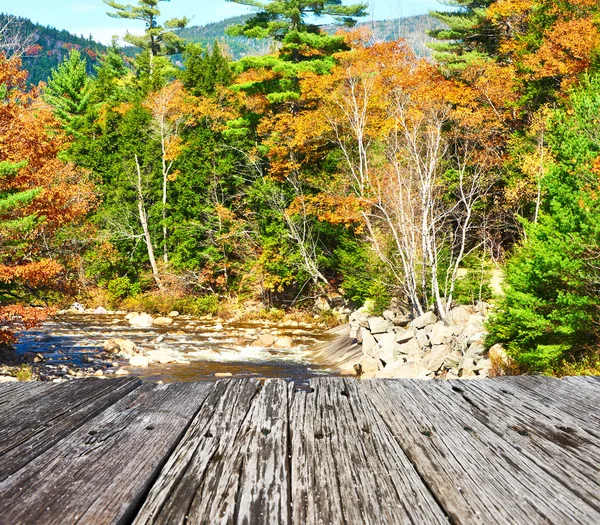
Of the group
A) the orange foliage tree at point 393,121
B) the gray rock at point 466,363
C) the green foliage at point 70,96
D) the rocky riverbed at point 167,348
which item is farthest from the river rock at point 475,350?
the green foliage at point 70,96

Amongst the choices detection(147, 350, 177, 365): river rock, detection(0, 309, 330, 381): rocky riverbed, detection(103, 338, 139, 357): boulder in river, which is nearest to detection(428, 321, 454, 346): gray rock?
detection(0, 309, 330, 381): rocky riverbed

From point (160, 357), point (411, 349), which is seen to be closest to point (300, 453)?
point (411, 349)

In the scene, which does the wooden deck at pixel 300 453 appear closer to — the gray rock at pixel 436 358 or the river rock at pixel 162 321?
the gray rock at pixel 436 358

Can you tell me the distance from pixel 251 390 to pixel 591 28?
23577mm

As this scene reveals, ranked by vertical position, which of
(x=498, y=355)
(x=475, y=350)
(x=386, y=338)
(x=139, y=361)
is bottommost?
(x=139, y=361)

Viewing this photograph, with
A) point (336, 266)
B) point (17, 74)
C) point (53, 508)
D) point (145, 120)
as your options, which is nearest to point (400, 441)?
point (53, 508)

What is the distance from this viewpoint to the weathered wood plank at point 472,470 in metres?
1.11

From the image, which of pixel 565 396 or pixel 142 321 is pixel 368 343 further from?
pixel 565 396

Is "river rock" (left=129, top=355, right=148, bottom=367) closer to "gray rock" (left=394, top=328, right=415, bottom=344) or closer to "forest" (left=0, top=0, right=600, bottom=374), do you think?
"forest" (left=0, top=0, right=600, bottom=374)

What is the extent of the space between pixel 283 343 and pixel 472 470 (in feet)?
59.6

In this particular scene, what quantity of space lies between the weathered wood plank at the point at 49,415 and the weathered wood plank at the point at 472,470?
39.6 inches

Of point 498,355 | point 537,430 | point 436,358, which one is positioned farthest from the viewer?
point 436,358

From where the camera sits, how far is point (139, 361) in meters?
15.5

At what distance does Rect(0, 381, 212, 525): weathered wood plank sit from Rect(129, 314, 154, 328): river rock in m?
23.0
